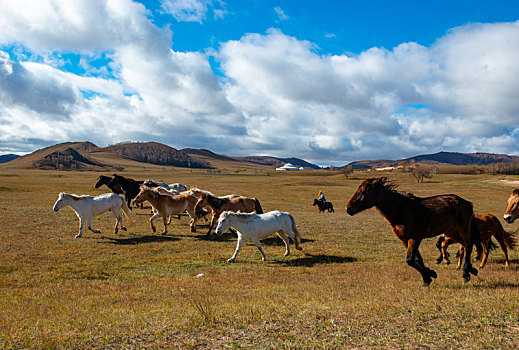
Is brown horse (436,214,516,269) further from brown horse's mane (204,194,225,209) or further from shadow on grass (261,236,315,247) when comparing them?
brown horse's mane (204,194,225,209)

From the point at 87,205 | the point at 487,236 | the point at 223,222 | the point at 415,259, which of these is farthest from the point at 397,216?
the point at 87,205

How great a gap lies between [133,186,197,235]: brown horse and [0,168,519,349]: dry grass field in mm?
1986

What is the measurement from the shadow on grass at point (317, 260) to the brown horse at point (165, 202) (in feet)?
23.7

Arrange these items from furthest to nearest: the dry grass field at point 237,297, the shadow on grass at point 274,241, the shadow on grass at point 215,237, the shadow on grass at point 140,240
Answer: the shadow on grass at point 215,237, the shadow on grass at point 274,241, the shadow on grass at point 140,240, the dry grass field at point 237,297

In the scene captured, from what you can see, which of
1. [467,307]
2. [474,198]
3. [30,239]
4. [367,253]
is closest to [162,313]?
[467,307]

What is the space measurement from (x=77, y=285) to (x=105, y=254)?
11.8 feet

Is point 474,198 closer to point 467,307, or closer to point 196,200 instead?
point 196,200

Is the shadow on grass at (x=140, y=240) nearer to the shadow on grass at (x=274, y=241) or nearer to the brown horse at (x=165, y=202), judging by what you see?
the brown horse at (x=165, y=202)

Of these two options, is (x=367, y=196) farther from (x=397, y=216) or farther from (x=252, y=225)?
(x=252, y=225)

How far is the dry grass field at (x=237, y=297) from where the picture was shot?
4.79 meters

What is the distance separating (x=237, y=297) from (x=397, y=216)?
423 cm

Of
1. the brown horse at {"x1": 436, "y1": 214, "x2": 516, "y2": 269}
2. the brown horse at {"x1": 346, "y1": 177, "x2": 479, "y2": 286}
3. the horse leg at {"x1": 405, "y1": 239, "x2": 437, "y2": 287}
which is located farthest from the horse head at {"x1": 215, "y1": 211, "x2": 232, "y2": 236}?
the brown horse at {"x1": 436, "y1": 214, "x2": 516, "y2": 269}

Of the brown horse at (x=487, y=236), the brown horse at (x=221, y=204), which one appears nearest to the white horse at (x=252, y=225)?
the brown horse at (x=221, y=204)

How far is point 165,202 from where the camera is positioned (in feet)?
55.8
